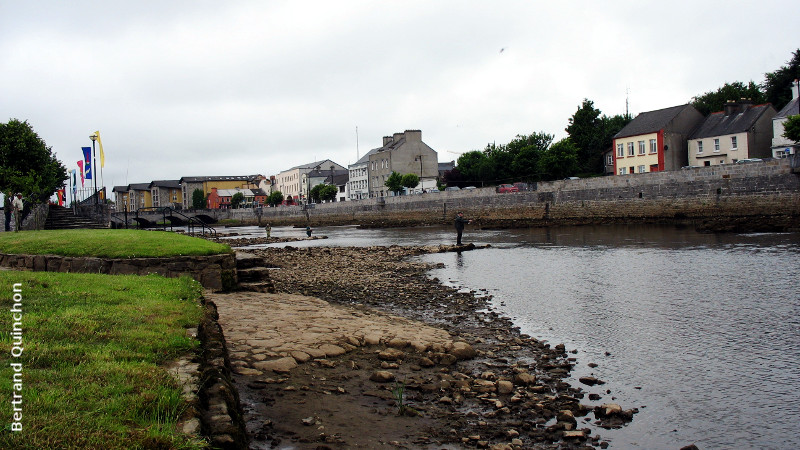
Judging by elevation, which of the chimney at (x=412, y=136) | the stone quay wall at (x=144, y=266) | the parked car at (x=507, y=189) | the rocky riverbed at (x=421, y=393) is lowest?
the rocky riverbed at (x=421, y=393)

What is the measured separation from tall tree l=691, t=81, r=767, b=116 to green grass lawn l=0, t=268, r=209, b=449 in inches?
3414

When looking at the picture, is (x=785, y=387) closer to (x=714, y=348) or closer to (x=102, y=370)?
(x=714, y=348)

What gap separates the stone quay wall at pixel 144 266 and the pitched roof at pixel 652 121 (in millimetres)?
66277

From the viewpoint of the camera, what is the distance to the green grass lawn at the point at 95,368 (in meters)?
3.65

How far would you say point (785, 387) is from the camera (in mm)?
8719

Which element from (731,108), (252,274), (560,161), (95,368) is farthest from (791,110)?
(95,368)

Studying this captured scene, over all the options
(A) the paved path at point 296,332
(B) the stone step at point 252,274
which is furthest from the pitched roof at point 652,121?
(A) the paved path at point 296,332

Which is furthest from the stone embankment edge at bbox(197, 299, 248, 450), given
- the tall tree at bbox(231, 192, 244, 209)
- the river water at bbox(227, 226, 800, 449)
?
the tall tree at bbox(231, 192, 244, 209)

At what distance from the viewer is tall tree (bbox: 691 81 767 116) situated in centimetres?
8000

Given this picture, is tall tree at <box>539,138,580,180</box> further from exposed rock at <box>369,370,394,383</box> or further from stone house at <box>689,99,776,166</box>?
exposed rock at <box>369,370,394,383</box>

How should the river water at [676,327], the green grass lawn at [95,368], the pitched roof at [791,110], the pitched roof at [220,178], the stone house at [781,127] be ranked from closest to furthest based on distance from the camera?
1. the green grass lawn at [95,368]
2. the river water at [676,327]
3. the pitched roof at [791,110]
4. the stone house at [781,127]
5. the pitched roof at [220,178]

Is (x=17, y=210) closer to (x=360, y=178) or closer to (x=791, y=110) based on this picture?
(x=791, y=110)

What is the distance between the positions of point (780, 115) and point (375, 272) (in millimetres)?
56267

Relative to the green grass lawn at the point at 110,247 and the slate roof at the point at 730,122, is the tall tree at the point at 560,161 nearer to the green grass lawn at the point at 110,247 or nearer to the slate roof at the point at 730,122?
the slate roof at the point at 730,122
